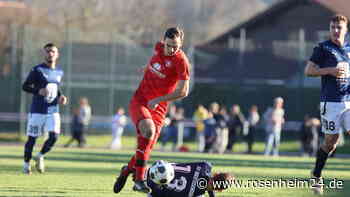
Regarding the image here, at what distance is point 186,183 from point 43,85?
5.82 meters

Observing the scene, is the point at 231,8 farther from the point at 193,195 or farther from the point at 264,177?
the point at 193,195

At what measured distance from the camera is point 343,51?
1223cm

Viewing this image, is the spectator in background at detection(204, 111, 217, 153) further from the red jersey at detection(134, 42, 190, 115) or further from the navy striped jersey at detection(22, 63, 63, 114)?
the red jersey at detection(134, 42, 190, 115)

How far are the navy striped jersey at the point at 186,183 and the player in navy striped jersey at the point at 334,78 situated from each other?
2.34 metres

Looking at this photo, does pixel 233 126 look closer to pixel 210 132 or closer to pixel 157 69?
pixel 210 132

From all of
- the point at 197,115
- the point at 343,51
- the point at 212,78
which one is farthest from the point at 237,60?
the point at 343,51

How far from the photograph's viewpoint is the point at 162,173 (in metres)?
10.2

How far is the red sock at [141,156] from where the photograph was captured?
10.8 m

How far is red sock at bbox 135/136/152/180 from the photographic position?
1078cm

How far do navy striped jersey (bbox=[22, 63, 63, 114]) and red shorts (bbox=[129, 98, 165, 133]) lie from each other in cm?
449

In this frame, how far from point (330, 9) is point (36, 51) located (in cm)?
1450

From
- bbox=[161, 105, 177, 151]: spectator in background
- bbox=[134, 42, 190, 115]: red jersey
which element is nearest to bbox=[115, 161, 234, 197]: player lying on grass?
bbox=[134, 42, 190, 115]: red jersey

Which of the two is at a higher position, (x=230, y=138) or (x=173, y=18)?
(x=173, y=18)

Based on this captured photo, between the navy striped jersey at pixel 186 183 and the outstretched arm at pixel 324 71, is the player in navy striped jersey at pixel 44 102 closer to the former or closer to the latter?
the outstretched arm at pixel 324 71
